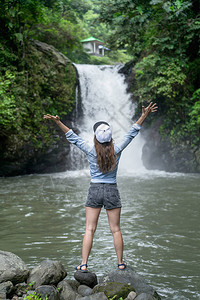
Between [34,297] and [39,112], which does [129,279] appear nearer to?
[34,297]

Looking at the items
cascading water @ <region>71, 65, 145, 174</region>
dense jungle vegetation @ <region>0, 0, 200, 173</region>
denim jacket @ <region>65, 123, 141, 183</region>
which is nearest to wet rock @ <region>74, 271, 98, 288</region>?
denim jacket @ <region>65, 123, 141, 183</region>

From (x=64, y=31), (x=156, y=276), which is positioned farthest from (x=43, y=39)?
(x=156, y=276)

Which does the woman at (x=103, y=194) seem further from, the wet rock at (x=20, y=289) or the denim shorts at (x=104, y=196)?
the wet rock at (x=20, y=289)

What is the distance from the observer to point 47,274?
376 cm

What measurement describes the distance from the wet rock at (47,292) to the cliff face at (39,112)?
1070cm

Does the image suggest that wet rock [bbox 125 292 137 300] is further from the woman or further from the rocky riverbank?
the woman

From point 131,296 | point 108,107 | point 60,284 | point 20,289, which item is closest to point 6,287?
point 20,289

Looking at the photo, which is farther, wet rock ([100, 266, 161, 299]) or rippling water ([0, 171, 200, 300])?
rippling water ([0, 171, 200, 300])

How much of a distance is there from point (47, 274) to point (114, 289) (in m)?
0.79

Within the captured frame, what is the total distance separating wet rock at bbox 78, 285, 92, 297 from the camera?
3.68 metres

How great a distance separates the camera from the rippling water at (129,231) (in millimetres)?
4467

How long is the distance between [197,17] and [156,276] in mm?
13725

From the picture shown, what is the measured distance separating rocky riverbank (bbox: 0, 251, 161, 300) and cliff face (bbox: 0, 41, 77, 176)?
10369 mm

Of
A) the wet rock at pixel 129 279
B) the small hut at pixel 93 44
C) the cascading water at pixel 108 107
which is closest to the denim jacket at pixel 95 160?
the wet rock at pixel 129 279
